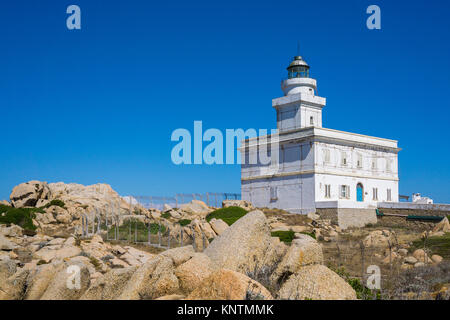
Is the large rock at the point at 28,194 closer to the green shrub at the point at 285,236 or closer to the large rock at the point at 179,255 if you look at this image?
the green shrub at the point at 285,236

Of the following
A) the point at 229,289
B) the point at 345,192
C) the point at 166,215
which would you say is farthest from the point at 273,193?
the point at 229,289

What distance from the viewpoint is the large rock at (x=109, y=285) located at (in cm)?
869

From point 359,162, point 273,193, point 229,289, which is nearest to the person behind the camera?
point 229,289

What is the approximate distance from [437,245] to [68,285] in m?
16.7

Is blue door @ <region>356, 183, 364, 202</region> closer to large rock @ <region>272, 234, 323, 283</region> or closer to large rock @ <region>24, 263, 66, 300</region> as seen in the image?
large rock @ <region>272, 234, 323, 283</region>

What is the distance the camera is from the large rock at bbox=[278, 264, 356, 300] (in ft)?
23.9

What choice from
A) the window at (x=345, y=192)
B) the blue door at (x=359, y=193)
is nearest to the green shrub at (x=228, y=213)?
the window at (x=345, y=192)

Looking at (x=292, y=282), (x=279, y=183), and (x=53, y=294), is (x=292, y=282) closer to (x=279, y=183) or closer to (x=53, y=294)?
(x=53, y=294)

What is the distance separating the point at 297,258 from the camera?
9.30m

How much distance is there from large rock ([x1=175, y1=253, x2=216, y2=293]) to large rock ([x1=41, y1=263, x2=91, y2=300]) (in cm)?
273

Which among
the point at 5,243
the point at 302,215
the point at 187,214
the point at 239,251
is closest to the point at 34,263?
the point at 5,243

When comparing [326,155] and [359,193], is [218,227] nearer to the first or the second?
[326,155]
